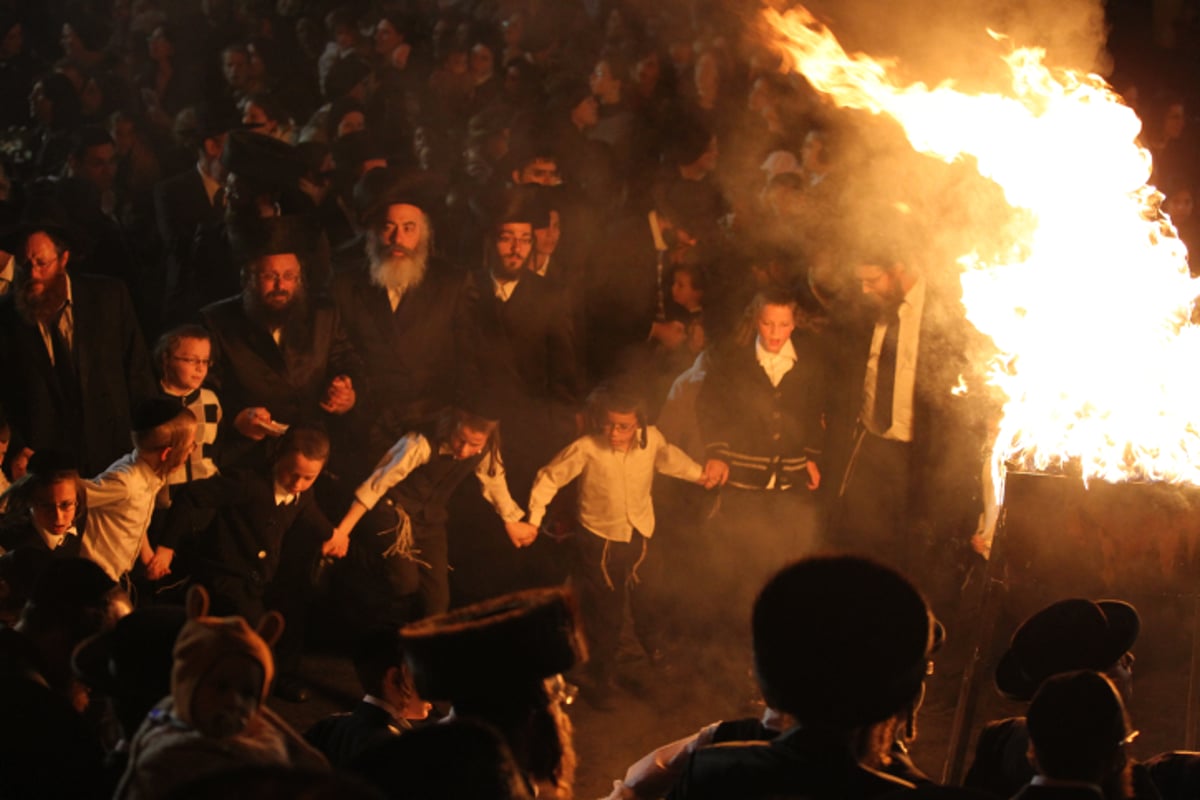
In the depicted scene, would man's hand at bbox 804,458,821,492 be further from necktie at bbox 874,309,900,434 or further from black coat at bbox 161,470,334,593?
black coat at bbox 161,470,334,593

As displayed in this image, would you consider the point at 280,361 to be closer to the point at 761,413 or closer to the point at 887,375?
the point at 761,413

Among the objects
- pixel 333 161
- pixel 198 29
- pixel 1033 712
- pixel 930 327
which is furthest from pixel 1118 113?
pixel 198 29

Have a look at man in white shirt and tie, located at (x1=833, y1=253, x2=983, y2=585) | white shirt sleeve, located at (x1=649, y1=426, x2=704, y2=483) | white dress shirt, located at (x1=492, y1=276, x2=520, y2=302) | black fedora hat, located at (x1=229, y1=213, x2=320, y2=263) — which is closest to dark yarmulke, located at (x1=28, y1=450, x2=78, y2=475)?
black fedora hat, located at (x1=229, y1=213, x2=320, y2=263)

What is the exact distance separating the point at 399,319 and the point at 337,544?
4.90ft

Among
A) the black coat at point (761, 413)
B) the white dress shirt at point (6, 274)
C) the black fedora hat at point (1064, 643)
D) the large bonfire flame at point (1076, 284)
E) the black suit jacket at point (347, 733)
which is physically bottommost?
the white dress shirt at point (6, 274)

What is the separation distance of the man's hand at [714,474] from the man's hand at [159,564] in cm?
327

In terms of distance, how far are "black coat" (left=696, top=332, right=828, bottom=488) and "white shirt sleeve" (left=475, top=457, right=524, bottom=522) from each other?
134 centimetres

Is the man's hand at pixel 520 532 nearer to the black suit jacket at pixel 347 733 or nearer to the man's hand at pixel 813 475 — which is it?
the man's hand at pixel 813 475

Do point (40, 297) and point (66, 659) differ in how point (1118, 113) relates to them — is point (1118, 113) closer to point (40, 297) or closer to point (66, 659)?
point (66, 659)

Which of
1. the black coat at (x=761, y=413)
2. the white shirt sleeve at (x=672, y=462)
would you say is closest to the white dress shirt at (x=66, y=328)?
the white shirt sleeve at (x=672, y=462)

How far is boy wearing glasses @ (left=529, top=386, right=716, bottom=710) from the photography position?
310 inches

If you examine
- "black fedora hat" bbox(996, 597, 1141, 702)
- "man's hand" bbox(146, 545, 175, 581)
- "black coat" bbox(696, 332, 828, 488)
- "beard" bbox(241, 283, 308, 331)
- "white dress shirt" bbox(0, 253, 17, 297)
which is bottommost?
"man's hand" bbox(146, 545, 175, 581)

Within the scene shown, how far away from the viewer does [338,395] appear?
7828 mm

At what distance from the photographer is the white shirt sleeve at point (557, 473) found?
7871 millimetres
